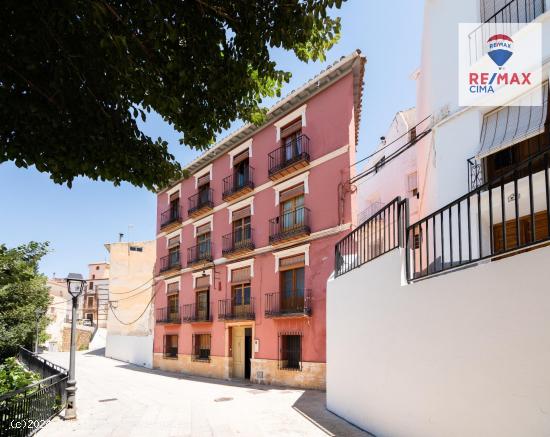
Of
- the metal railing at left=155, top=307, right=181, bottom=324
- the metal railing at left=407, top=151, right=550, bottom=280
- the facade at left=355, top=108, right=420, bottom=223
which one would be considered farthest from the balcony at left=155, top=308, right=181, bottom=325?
the metal railing at left=407, top=151, right=550, bottom=280

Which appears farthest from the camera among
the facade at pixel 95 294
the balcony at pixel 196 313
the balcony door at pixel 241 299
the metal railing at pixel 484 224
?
the facade at pixel 95 294

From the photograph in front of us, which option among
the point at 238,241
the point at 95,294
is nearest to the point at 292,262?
the point at 238,241

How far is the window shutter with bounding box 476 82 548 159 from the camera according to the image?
8617 mm

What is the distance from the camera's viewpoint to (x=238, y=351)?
19594 mm

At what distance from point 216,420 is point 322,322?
6.00 m

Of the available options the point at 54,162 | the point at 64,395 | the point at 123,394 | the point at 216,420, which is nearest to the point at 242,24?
the point at 54,162

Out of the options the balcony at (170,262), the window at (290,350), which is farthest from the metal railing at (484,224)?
the balcony at (170,262)

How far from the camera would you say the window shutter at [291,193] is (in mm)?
17031

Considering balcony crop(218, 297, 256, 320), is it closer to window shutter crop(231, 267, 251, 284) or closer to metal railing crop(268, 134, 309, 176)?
window shutter crop(231, 267, 251, 284)

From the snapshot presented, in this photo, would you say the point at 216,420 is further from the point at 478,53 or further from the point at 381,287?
the point at 478,53

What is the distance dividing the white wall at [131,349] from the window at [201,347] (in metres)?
5.56

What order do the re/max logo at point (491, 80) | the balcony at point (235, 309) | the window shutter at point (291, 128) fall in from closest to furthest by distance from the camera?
the re/max logo at point (491, 80)
the window shutter at point (291, 128)
the balcony at point (235, 309)

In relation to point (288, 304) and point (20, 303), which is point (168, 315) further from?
point (288, 304)

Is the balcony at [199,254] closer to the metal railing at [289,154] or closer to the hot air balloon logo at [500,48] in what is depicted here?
the metal railing at [289,154]
